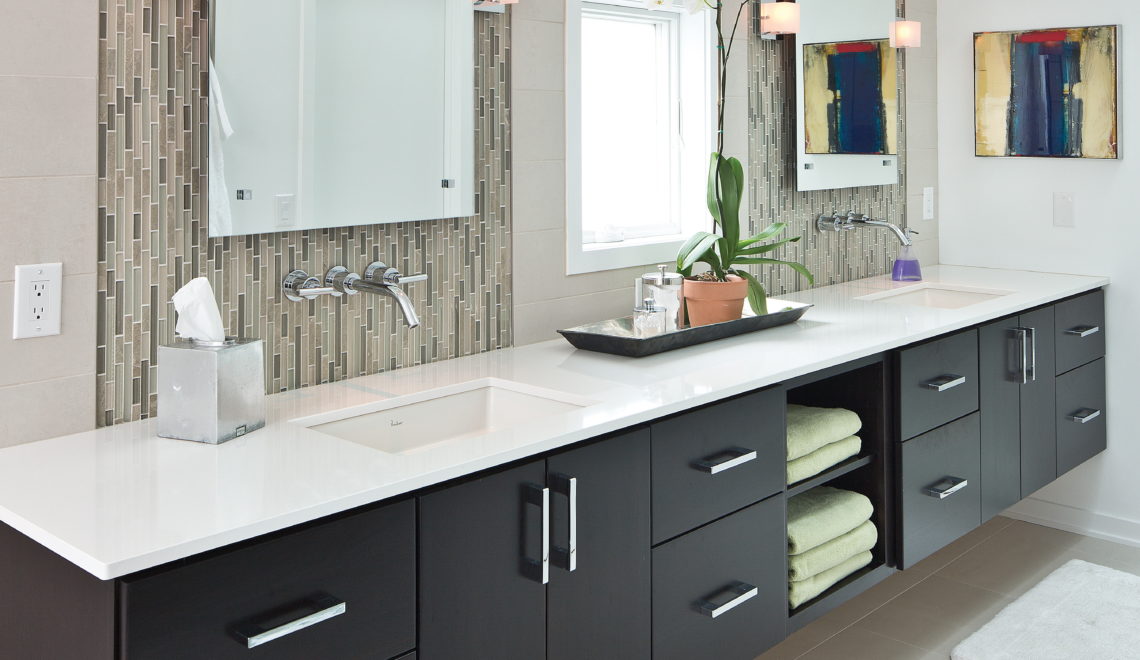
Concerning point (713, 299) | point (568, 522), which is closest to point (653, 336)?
point (713, 299)

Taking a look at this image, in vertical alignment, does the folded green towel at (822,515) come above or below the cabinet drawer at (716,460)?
below

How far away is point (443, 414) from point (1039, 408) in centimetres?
194

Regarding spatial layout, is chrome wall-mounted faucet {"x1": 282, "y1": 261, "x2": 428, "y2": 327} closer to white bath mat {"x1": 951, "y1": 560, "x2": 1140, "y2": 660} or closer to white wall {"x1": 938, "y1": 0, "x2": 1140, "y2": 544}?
white bath mat {"x1": 951, "y1": 560, "x2": 1140, "y2": 660}

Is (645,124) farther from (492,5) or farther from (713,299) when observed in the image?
(492,5)

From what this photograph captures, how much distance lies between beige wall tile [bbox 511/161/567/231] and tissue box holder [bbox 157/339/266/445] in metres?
0.91

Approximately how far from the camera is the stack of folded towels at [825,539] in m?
2.35

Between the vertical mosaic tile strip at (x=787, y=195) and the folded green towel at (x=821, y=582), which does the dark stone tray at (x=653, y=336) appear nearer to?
the vertical mosaic tile strip at (x=787, y=195)

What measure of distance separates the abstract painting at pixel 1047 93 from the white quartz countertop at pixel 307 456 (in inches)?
54.5

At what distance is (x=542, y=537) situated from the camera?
1.69 meters

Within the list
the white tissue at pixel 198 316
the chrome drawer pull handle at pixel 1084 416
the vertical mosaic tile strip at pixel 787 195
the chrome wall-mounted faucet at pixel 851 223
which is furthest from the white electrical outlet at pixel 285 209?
the chrome drawer pull handle at pixel 1084 416

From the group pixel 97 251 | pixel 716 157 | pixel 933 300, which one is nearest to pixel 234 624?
pixel 97 251

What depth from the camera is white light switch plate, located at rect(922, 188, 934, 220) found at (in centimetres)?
388

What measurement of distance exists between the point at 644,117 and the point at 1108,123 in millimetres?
1557

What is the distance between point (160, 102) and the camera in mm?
1813
